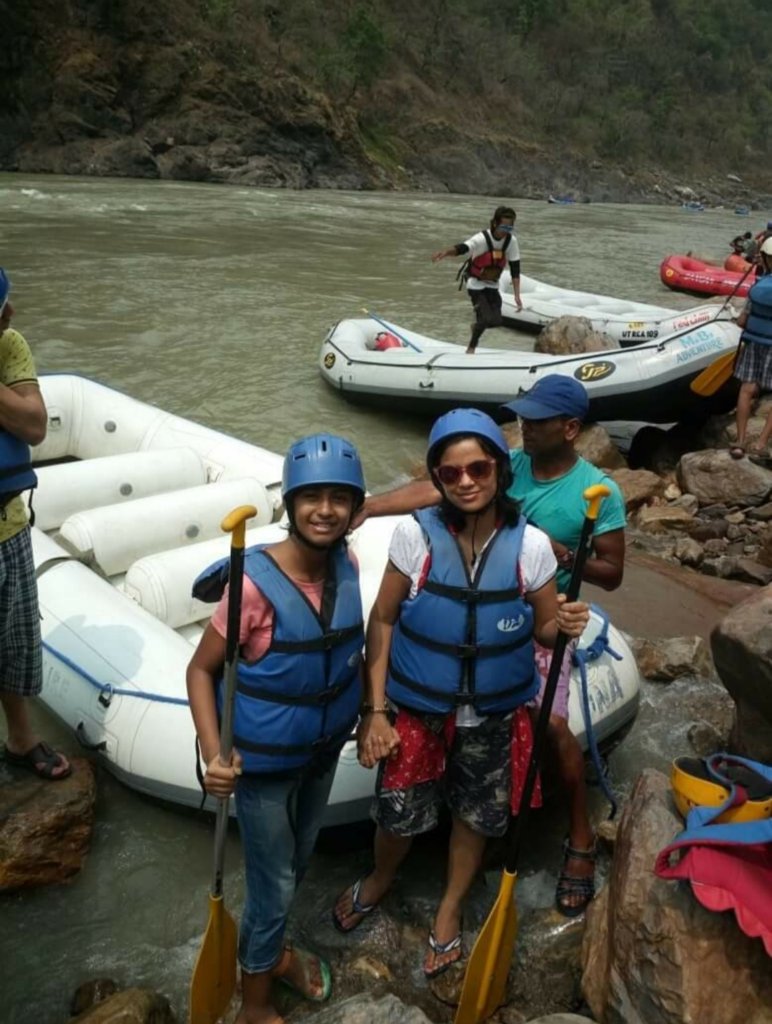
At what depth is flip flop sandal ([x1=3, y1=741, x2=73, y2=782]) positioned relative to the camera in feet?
8.87

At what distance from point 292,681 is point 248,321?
8.56 meters

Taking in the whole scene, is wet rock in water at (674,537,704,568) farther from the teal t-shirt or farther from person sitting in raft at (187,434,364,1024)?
person sitting in raft at (187,434,364,1024)

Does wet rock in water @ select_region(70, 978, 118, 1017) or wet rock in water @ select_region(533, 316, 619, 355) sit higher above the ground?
wet rock in water @ select_region(533, 316, 619, 355)

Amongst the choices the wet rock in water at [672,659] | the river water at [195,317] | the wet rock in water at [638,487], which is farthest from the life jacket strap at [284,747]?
the wet rock in water at [638,487]

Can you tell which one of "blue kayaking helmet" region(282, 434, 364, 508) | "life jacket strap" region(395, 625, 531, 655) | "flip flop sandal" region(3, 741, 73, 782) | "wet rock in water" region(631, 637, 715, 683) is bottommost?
"wet rock in water" region(631, 637, 715, 683)

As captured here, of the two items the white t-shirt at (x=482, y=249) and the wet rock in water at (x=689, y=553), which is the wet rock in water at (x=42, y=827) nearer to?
the wet rock in water at (x=689, y=553)

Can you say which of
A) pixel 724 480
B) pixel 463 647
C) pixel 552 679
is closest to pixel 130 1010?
pixel 463 647

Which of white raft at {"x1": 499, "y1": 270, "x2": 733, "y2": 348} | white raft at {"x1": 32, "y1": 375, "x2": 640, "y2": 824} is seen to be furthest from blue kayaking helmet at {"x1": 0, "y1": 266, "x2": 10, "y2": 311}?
white raft at {"x1": 499, "y1": 270, "x2": 733, "y2": 348}

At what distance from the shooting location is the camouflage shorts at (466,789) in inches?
82.2

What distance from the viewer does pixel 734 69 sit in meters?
62.4

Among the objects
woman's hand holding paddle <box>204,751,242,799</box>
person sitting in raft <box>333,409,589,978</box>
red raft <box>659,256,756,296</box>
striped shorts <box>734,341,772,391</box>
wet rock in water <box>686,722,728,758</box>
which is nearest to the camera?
woman's hand holding paddle <box>204,751,242,799</box>

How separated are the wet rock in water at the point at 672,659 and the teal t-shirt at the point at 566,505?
155cm

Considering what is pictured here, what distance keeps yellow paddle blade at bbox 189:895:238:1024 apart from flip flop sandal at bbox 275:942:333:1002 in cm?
14

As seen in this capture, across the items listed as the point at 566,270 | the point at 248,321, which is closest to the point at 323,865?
the point at 248,321
